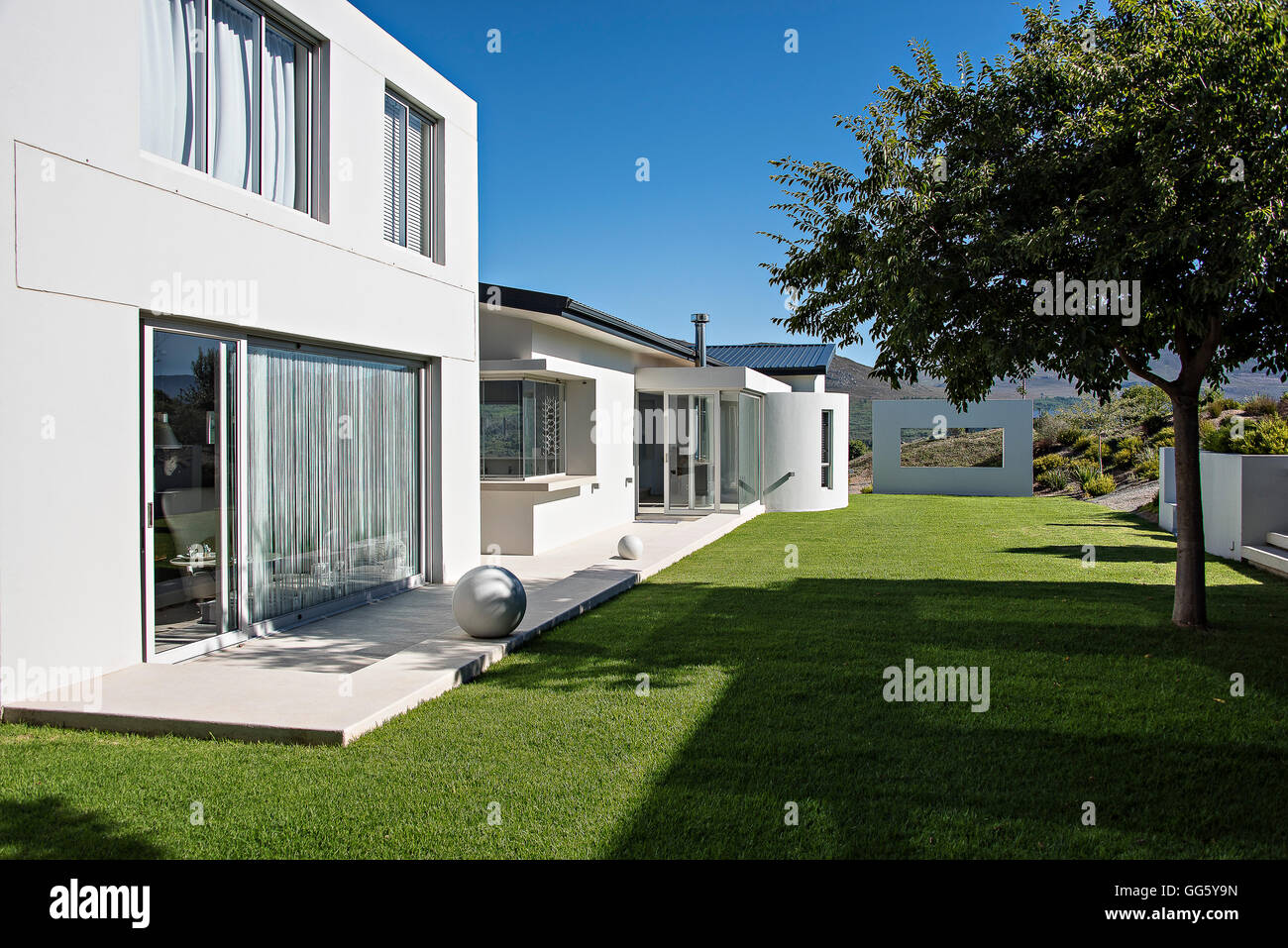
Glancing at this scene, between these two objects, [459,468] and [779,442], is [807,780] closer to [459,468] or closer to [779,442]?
[459,468]

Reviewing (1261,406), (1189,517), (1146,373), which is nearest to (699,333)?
(1146,373)

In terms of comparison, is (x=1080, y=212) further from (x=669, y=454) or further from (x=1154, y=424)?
(x=1154, y=424)

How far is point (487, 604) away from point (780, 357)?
24.4 meters

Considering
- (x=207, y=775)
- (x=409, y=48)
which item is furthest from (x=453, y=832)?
(x=409, y=48)

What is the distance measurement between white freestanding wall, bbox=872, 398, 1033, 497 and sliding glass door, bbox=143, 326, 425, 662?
23.2 meters

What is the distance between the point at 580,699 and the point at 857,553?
890 centimetres

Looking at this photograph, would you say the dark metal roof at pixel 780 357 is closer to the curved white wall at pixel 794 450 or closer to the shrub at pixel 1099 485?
the curved white wall at pixel 794 450

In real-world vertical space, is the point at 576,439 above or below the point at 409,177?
below

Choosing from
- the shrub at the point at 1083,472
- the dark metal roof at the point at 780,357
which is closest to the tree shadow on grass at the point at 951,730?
the dark metal roof at the point at 780,357

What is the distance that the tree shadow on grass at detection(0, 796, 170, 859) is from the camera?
12.6 feet

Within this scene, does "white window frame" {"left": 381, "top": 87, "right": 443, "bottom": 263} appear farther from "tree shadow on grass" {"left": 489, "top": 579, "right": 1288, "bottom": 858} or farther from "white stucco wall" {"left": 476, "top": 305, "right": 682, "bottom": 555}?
"tree shadow on grass" {"left": 489, "top": 579, "right": 1288, "bottom": 858}

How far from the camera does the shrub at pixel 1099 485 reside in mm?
26609

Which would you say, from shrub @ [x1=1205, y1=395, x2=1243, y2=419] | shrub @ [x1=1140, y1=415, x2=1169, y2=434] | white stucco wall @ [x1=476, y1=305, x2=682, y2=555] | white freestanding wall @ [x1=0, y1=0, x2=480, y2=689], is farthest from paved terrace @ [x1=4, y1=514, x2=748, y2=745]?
shrub @ [x1=1140, y1=415, x2=1169, y2=434]

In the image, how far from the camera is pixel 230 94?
7438 mm
